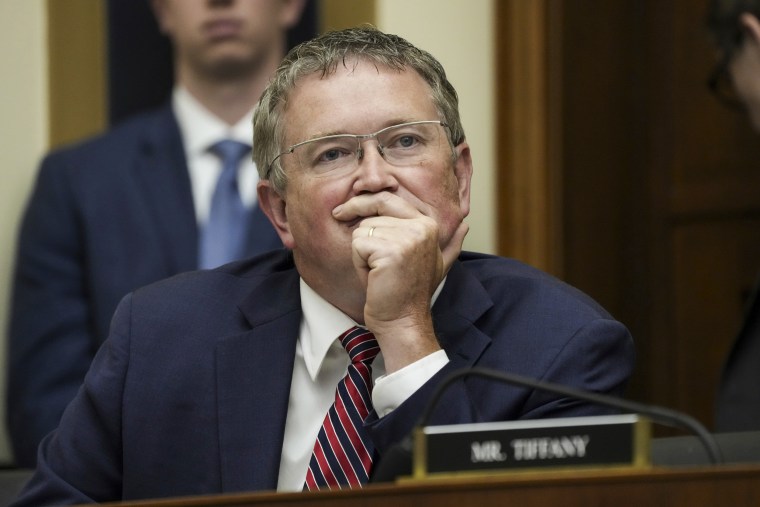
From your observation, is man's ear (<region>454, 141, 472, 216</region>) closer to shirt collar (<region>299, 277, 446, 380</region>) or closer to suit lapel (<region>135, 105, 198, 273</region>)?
shirt collar (<region>299, 277, 446, 380</region>)

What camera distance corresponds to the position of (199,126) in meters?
3.52

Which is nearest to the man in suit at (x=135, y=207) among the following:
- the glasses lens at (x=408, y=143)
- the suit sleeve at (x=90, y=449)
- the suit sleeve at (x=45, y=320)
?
the suit sleeve at (x=45, y=320)

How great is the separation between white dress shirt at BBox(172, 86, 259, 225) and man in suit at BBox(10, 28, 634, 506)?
1.17 metres

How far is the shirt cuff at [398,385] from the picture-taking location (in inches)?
76.0

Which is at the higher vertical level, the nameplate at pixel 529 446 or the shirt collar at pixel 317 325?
the nameplate at pixel 529 446

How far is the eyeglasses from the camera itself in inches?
84.0

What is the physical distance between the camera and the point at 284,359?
218 centimetres

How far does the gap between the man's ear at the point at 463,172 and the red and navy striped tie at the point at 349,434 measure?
0.32 metres

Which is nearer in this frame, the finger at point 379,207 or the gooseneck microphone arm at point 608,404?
the gooseneck microphone arm at point 608,404

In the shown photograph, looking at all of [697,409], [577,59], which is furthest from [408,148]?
[697,409]

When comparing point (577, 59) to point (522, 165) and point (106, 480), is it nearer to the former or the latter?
point (522, 165)

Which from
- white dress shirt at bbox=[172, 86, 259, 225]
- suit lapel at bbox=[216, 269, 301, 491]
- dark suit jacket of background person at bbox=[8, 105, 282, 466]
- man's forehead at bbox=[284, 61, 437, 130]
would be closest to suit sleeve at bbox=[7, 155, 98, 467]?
dark suit jacket of background person at bbox=[8, 105, 282, 466]

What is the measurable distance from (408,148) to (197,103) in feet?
4.91

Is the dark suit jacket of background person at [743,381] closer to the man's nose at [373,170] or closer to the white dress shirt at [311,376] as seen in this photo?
the white dress shirt at [311,376]
